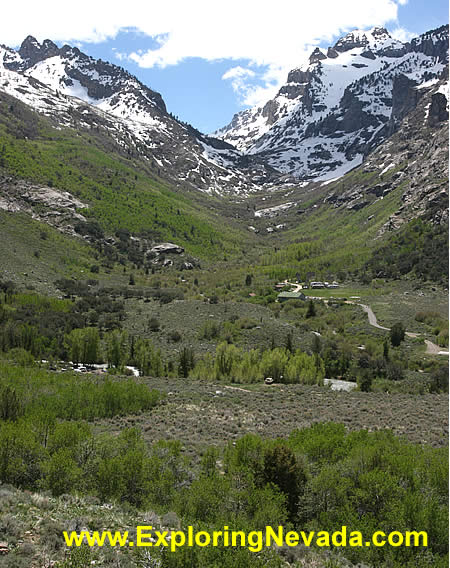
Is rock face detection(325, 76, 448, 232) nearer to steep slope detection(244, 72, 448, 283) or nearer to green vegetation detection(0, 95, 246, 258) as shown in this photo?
steep slope detection(244, 72, 448, 283)

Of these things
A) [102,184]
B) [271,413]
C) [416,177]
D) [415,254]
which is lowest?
[271,413]

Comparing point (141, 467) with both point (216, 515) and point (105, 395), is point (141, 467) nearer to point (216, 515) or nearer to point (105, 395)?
point (216, 515)

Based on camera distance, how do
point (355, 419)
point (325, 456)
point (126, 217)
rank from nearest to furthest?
point (325, 456) < point (355, 419) < point (126, 217)

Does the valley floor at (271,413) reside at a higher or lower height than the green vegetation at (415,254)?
lower

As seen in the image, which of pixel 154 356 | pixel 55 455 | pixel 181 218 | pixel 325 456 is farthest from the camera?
pixel 181 218

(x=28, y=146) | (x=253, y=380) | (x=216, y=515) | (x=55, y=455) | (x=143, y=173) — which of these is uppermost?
(x=143, y=173)

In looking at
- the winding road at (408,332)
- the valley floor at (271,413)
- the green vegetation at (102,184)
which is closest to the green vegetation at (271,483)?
the valley floor at (271,413)

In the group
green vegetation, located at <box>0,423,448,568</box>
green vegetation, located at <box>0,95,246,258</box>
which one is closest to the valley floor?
green vegetation, located at <box>0,423,448,568</box>

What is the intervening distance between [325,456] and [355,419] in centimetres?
946

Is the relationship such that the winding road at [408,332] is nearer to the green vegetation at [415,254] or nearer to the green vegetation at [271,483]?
the green vegetation at [415,254]

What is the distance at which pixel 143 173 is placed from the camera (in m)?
182

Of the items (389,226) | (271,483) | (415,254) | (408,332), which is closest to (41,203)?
(408,332)

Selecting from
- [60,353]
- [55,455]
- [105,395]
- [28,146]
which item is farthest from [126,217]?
[55,455]

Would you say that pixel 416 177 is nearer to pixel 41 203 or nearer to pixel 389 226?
pixel 389 226
